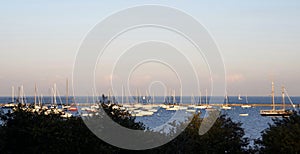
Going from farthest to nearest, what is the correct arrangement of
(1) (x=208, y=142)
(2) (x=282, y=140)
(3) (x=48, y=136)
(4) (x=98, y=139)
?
(1) (x=208, y=142)
(3) (x=48, y=136)
(4) (x=98, y=139)
(2) (x=282, y=140)

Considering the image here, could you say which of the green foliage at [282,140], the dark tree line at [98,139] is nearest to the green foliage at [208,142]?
the dark tree line at [98,139]

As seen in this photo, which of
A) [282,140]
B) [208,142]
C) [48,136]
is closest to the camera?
[282,140]

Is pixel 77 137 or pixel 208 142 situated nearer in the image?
pixel 77 137

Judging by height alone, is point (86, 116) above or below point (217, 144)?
above

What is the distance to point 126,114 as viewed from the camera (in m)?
28.5

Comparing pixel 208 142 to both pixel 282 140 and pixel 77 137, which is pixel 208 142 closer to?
pixel 282 140

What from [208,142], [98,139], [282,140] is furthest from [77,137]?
[282,140]

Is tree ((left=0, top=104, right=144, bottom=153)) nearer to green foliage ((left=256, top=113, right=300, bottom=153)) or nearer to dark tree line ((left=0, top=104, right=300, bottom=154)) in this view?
dark tree line ((left=0, top=104, right=300, bottom=154))

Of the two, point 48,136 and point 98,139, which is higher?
point 48,136

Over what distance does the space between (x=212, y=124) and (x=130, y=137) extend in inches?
244

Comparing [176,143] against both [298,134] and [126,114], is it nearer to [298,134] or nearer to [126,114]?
[126,114]

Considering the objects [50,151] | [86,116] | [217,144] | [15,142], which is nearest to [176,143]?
[217,144]

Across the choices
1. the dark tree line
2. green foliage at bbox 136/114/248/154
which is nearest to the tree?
the dark tree line

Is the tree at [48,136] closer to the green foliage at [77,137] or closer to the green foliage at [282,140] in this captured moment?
the green foliage at [77,137]
